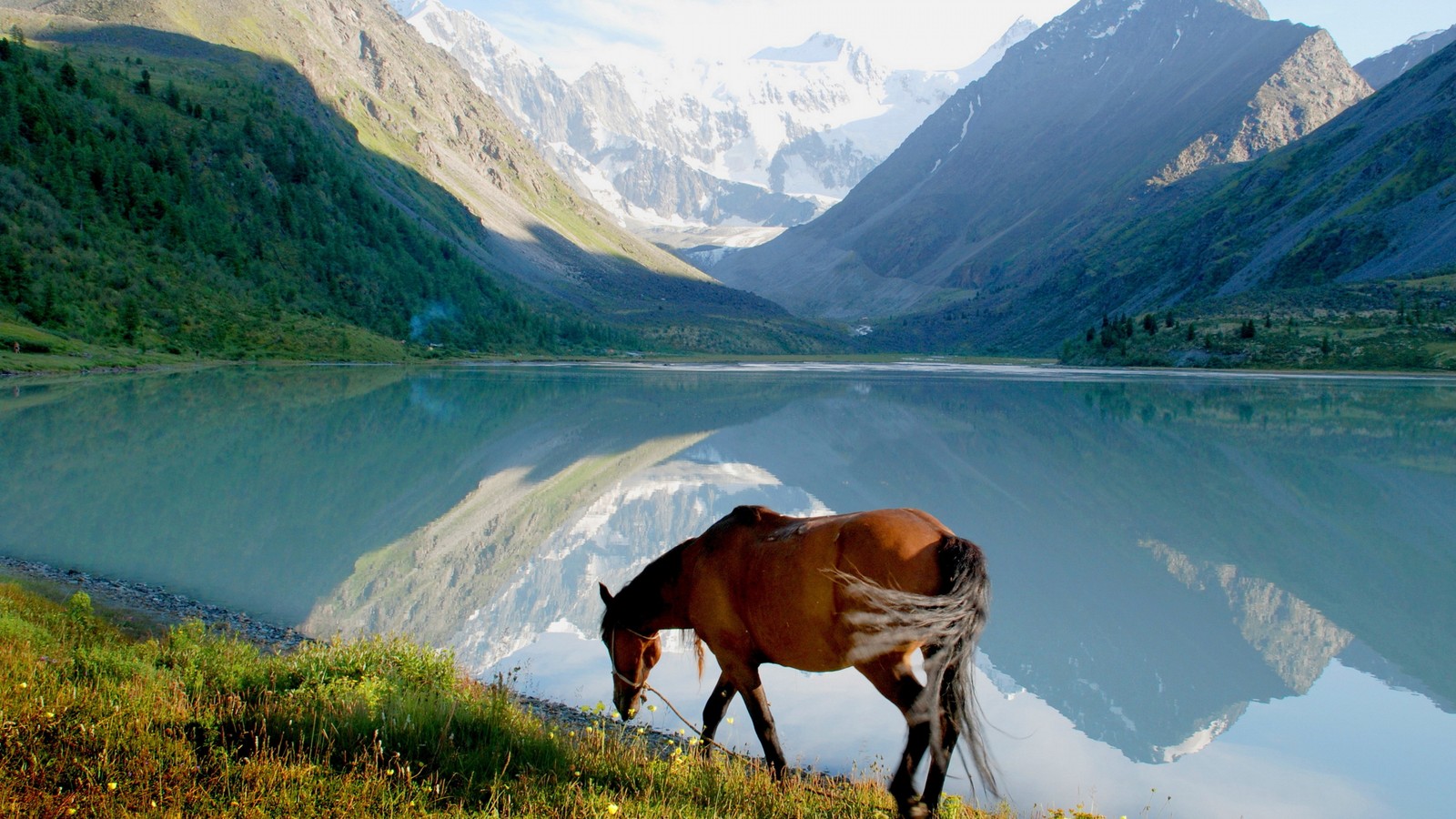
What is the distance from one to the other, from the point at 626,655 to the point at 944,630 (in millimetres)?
3476

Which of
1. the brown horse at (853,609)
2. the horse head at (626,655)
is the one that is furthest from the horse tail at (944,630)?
the horse head at (626,655)

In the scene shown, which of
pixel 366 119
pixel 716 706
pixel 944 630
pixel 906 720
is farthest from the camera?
pixel 366 119

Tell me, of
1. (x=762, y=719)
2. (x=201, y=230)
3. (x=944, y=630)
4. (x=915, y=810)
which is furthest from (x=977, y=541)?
(x=201, y=230)

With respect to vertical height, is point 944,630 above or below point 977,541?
above

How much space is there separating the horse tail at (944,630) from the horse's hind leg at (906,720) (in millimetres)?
80

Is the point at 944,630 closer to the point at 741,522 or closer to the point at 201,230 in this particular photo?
the point at 741,522

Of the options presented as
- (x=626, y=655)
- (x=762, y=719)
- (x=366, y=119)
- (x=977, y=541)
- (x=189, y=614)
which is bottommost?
(x=189, y=614)

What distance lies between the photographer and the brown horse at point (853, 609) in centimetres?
572

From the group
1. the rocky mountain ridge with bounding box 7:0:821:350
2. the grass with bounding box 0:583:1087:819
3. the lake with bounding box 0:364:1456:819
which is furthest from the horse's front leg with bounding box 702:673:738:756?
the rocky mountain ridge with bounding box 7:0:821:350

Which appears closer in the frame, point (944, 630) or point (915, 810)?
point (944, 630)

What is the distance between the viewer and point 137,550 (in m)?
15.7

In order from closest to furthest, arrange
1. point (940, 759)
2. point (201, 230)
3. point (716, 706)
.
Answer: point (940, 759) < point (716, 706) < point (201, 230)

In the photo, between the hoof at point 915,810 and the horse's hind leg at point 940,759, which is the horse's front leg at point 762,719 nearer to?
the hoof at point 915,810

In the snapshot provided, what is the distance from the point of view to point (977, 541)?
19.0 meters
